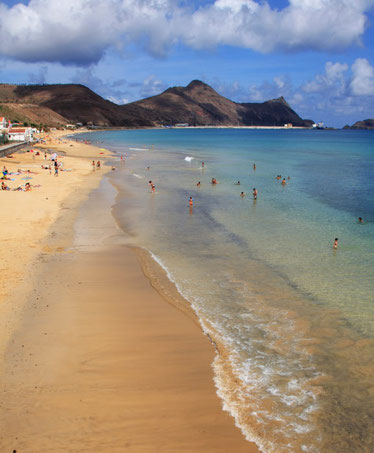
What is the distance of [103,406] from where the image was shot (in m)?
9.21

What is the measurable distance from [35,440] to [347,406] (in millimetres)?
7215

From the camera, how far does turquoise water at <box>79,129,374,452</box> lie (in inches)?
372

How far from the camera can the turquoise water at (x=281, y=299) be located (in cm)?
944

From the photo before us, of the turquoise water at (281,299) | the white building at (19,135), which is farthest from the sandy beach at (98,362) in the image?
the white building at (19,135)

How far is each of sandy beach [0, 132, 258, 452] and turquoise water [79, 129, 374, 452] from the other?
0.88 m

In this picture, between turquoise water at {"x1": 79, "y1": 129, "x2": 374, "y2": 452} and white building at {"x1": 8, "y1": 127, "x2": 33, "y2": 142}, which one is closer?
turquoise water at {"x1": 79, "y1": 129, "x2": 374, "y2": 452}

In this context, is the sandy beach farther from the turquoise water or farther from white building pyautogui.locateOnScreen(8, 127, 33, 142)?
white building pyautogui.locateOnScreen(8, 127, 33, 142)

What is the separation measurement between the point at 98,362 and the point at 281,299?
7.96 meters

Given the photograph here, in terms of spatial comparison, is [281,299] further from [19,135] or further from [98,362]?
[19,135]

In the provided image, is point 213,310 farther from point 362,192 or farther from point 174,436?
point 362,192

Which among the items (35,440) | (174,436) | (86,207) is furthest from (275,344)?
(86,207)

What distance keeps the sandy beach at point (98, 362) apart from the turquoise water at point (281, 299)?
34.8 inches

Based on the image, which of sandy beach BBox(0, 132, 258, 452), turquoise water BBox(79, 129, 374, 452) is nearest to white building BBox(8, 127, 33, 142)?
turquoise water BBox(79, 129, 374, 452)

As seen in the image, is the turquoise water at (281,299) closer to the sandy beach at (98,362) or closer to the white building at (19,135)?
the sandy beach at (98,362)
